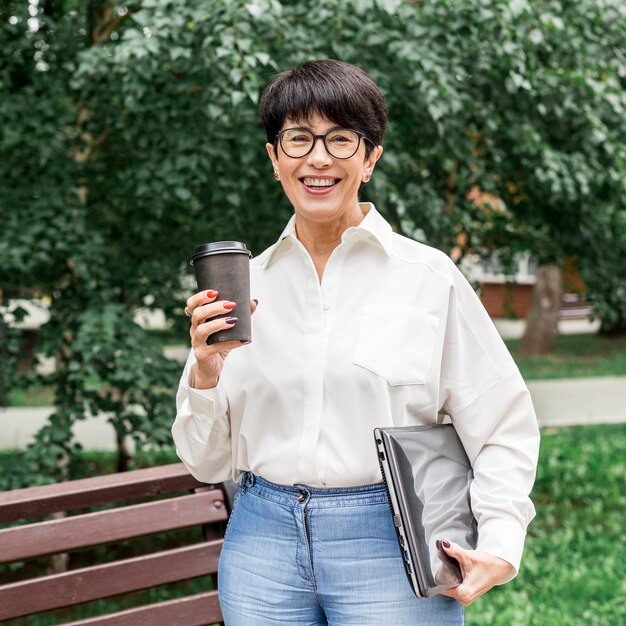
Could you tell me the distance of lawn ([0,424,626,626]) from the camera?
4004 mm

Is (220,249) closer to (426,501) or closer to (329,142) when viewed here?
(329,142)

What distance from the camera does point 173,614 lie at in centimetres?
244

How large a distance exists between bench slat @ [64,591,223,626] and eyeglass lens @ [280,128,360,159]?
1337 mm

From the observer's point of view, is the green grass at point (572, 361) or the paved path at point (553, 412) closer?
the paved path at point (553, 412)

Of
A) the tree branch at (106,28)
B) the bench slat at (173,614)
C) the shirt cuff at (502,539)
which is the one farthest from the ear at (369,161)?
the tree branch at (106,28)

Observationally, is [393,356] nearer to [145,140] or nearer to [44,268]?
[145,140]

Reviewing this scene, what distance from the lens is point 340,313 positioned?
183 centimetres

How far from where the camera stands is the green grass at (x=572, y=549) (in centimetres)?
400

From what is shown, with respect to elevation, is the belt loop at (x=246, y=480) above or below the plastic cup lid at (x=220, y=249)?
below

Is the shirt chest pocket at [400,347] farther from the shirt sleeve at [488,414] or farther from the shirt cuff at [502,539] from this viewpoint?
the shirt cuff at [502,539]

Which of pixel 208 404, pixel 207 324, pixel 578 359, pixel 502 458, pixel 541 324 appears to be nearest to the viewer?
pixel 207 324

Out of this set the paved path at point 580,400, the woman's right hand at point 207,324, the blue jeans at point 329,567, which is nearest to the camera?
the woman's right hand at point 207,324

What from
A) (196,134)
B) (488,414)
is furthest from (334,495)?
(196,134)

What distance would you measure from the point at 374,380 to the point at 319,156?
457mm
